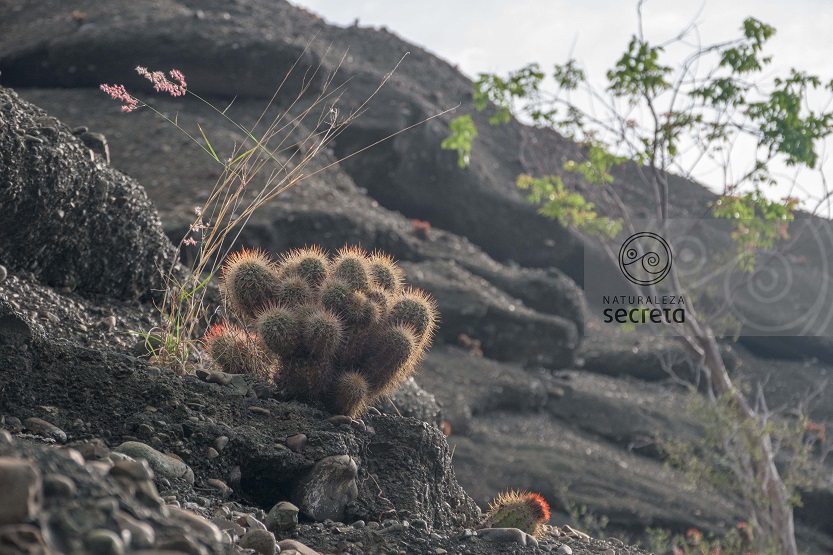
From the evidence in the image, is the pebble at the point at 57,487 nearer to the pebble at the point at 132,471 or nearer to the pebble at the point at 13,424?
the pebble at the point at 132,471

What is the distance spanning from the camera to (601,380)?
13.1m

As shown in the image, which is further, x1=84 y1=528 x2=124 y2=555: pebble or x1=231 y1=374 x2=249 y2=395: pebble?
x1=231 y1=374 x2=249 y2=395: pebble

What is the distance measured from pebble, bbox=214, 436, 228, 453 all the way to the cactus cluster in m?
0.66

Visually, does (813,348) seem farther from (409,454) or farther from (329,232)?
(409,454)

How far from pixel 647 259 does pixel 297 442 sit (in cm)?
821

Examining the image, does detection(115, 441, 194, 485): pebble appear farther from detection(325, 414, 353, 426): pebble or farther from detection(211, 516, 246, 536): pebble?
detection(325, 414, 353, 426): pebble

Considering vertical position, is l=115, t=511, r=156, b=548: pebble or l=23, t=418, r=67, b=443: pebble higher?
l=115, t=511, r=156, b=548: pebble

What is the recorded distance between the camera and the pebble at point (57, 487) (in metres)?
1.85

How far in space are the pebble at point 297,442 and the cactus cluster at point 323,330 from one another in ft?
1.46

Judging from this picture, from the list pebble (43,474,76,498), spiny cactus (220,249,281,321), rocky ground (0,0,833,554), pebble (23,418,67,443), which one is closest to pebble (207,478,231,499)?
rocky ground (0,0,833,554)

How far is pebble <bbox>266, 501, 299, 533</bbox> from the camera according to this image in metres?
3.38

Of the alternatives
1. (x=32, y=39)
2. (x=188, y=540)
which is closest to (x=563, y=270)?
(x=32, y=39)

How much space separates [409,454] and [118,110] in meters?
10.5

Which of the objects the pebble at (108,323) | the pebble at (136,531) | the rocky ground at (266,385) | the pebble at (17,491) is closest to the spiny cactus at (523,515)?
the rocky ground at (266,385)
